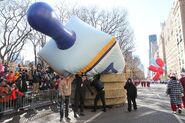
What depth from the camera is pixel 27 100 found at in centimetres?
1395

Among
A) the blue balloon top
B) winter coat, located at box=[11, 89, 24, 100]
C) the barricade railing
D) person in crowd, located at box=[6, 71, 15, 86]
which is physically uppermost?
the blue balloon top

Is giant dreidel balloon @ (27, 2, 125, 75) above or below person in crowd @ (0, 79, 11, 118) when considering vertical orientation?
above

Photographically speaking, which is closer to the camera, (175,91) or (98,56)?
(175,91)

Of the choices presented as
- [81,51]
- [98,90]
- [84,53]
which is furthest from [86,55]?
[98,90]

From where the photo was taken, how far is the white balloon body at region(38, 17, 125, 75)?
13.0 metres

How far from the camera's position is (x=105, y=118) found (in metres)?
11.2

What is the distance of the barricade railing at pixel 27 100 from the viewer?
1202 cm

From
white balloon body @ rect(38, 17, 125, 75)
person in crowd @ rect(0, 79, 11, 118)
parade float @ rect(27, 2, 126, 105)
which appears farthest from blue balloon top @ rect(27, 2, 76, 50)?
person in crowd @ rect(0, 79, 11, 118)

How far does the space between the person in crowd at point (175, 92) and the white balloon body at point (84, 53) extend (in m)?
3.19

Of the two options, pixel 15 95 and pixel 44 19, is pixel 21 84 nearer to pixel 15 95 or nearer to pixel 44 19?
pixel 15 95

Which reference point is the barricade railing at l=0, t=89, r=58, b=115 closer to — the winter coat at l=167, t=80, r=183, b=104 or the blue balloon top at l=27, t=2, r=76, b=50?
the blue balloon top at l=27, t=2, r=76, b=50

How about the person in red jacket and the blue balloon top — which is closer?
the blue balloon top

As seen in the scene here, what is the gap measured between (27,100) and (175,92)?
6758 mm

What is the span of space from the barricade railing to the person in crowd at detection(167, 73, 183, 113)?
6.45 m
